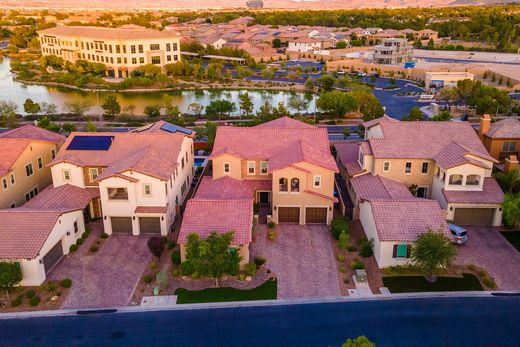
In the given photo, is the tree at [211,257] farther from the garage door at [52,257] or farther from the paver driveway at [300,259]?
the garage door at [52,257]

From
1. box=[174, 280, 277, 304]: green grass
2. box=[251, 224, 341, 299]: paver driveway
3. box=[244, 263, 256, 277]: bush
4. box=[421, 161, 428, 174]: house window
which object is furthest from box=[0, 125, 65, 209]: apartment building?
box=[421, 161, 428, 174]: house window

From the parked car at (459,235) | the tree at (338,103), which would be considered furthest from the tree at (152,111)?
the parked car at (459,235)

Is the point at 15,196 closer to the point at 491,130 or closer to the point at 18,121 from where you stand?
the point at 18,121

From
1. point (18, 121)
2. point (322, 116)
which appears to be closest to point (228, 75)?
point (322, 116)

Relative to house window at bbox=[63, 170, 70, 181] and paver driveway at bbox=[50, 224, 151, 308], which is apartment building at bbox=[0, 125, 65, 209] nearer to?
house window at bbox=[63, 170, 70, 181]

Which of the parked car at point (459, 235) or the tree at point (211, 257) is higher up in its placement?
the tree at point (211, 257)
